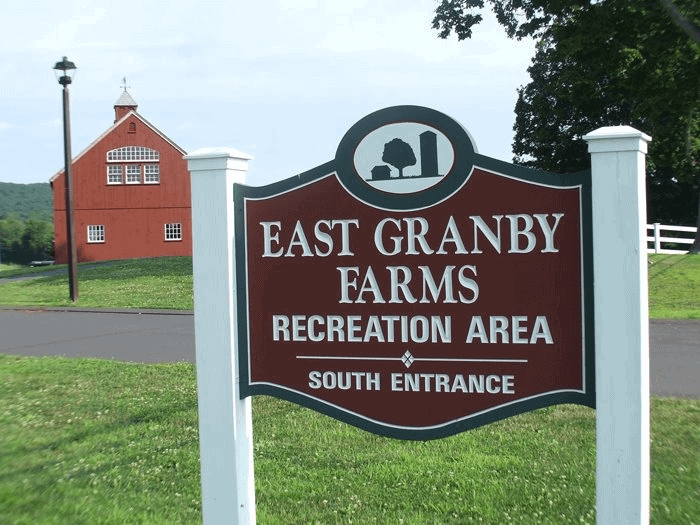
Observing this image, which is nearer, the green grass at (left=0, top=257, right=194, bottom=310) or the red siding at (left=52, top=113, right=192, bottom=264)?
the green grass at (left=0, top=257, right=194, bottom=310)

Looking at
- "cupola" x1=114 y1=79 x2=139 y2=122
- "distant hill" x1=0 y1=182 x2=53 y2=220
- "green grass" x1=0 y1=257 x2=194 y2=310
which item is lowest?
"green grass" x1=0 y1=257 x2=194 y2=310

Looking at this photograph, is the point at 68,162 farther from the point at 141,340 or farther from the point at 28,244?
the point at 28,244

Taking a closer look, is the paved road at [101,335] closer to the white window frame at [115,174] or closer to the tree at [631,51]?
the tree at [631,51]

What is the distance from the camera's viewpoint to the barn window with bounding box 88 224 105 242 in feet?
159

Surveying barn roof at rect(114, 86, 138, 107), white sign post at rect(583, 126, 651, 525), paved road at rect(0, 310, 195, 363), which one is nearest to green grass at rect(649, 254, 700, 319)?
paved road at rect(0, 310, 195, 363)

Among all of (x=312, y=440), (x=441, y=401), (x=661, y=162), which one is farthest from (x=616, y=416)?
(x=661, y=162)

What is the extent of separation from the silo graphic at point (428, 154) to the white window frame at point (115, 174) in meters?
46.8

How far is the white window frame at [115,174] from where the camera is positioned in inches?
1917

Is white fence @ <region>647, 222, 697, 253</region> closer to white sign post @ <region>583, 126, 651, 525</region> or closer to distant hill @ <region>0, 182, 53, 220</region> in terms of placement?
white sign post @ <region>583, 126, 651, 525</region>

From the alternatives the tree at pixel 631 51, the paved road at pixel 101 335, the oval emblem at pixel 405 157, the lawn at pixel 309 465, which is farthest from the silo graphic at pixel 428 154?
the tree at pixel 631 51

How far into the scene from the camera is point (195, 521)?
5.21 m

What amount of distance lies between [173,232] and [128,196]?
3190 millimetres

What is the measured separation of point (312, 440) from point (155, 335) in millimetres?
8529

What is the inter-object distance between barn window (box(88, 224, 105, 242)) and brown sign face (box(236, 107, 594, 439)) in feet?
152
